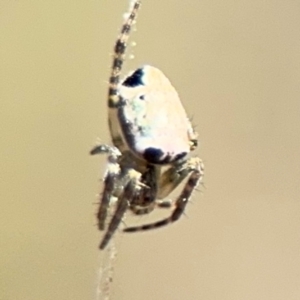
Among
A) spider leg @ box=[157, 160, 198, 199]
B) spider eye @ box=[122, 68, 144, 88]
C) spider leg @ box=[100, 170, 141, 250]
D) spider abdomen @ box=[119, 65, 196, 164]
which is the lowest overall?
spider leg @ box=[100, 170, 141, 250]

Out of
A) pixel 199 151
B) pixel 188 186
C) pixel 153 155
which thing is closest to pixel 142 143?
pixel 153 155

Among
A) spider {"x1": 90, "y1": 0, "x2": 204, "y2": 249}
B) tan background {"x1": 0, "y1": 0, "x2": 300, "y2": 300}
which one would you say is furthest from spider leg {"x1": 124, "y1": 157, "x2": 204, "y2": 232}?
tan background {"x1": 0, "y1": 0, "x2": 300, "y2": 300}

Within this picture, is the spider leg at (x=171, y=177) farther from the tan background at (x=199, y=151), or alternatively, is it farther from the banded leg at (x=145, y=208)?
the tan background at (x=199, y=151)

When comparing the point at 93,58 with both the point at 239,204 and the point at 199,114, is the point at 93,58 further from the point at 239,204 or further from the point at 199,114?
the point at 239,204

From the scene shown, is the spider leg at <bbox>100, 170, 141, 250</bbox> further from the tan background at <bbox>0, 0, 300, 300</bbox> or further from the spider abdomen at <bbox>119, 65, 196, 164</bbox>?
the tan background at <bbox>0, 0, 300, 300</bbox>

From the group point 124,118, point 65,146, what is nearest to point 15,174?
point 65,146

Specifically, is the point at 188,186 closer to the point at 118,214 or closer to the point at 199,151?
the point at 118,214

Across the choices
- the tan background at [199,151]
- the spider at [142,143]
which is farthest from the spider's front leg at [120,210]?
the tan background at [199,151]

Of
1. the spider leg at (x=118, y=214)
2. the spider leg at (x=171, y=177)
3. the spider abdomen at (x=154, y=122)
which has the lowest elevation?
the spider leg at (x=118, y=214)
